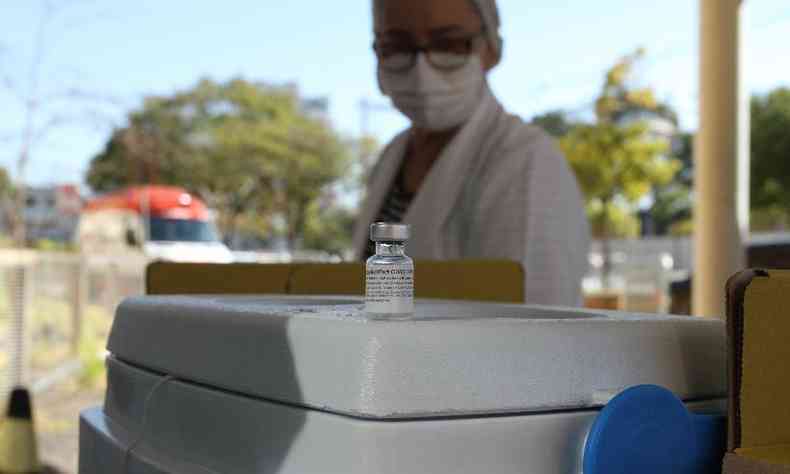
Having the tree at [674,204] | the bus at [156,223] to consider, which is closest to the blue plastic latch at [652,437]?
the bus at [156,223]

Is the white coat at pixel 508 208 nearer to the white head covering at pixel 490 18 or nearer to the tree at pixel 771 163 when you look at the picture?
the white head covering at pixel 490 18

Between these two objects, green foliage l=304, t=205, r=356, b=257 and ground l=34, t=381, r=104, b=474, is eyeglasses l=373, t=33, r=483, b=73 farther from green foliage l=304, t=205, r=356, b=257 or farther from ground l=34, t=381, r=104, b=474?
green foliage l=304, t=205, r=356, b=257

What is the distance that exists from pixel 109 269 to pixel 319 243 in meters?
24.1

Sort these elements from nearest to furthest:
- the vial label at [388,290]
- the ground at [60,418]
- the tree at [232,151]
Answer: the vial label at [388,290]
the ground at [60,418]
the tree at [232,151]

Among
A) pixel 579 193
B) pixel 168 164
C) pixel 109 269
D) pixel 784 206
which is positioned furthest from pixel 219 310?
pixel 784 206

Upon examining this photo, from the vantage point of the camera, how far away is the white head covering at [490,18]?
2291 mm

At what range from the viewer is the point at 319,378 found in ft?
2.35

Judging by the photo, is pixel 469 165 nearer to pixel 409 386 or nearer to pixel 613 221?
pixel 409 386

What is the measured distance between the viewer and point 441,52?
7.51 feet

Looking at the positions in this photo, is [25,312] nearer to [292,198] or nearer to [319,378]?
[319,378]

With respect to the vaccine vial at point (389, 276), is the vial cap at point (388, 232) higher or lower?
higher

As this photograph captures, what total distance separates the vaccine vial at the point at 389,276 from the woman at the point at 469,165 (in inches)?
50.0

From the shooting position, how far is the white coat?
2096 millimetres

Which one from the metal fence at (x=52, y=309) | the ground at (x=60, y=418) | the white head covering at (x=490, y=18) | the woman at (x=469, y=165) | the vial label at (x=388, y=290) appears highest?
the white head covering at (x=490, y=18)
